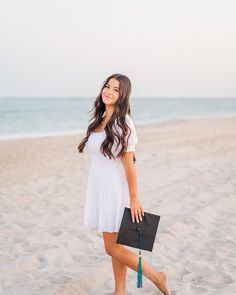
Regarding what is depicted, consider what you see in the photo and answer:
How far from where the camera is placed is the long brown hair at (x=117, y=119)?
9.63ft

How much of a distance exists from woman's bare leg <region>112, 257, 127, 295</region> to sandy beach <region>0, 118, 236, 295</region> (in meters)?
0.22

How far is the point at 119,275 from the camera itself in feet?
11.0

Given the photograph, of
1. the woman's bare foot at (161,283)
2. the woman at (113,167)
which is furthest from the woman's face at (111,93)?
the woman's bare foot at (161,283)

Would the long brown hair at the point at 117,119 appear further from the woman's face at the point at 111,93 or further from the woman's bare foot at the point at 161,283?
the woman's bare foot at the point at 161,283

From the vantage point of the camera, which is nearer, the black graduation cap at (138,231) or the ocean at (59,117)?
the black graduation cap at (138,231)

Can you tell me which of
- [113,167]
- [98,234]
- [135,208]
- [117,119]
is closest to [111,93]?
[117,119]

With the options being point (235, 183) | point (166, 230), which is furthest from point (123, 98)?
point (235, 183)

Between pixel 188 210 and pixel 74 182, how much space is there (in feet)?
9.03

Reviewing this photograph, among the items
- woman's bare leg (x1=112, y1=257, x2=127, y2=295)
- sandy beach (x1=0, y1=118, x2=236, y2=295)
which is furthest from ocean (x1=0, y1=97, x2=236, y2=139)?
woman's bare leg (x1=112, y1=257, x2=127, y2=295)

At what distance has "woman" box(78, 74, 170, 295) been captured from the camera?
2963 millimetres

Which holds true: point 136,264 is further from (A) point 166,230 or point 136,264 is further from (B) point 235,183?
(B) point 235,183

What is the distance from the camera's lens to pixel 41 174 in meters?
8.96

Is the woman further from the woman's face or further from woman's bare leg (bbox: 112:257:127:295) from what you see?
woman's bare leg (bbox: 112:257:127:295)

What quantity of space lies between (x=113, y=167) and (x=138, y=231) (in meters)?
0.47
